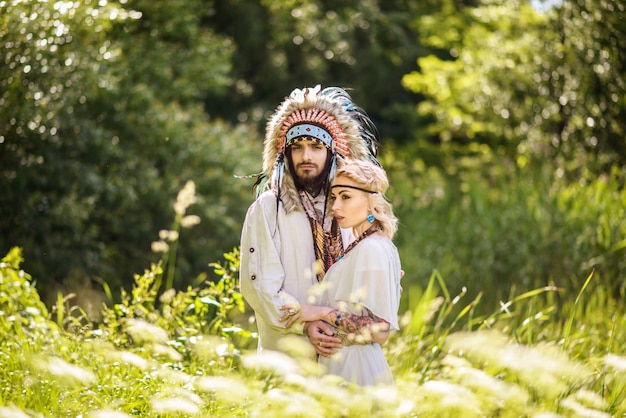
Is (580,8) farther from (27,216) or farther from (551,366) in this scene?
(551,366)

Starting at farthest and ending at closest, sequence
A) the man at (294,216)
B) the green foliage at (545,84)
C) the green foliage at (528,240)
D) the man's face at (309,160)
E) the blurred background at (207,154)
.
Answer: the green foliage at (545,84), the green foliage at (528,240), the blurred background at (207,154), the man's face at (309,160), the man at (294,216)

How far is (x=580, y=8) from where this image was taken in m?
9.52

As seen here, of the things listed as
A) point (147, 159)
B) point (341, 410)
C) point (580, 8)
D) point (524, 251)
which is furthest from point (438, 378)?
point (580, 8)

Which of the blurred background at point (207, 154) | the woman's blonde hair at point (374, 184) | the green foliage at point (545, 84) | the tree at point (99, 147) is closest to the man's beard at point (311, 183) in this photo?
Result: the woman's blonde hair at point (374, 184)

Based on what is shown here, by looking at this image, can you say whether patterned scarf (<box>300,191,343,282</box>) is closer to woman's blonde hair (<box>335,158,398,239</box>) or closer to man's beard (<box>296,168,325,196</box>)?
man's beard (<box>296,168,325,196</box>)

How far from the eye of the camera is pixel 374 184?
11.5 feet

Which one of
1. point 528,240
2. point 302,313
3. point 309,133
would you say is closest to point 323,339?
point 302,313

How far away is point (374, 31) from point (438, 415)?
542 inches

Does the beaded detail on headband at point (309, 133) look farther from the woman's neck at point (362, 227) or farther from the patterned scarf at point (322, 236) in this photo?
the woman's neck at point (362, 227)

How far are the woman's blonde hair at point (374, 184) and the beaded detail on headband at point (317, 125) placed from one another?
346 millimetres

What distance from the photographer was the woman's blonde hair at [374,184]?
348 cm

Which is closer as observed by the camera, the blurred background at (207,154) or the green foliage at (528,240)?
the blurred background at (207,154)

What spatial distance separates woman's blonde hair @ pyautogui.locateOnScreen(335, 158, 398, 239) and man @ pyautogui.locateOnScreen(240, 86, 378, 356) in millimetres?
304

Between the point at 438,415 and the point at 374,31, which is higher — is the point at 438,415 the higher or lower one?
the lower one
